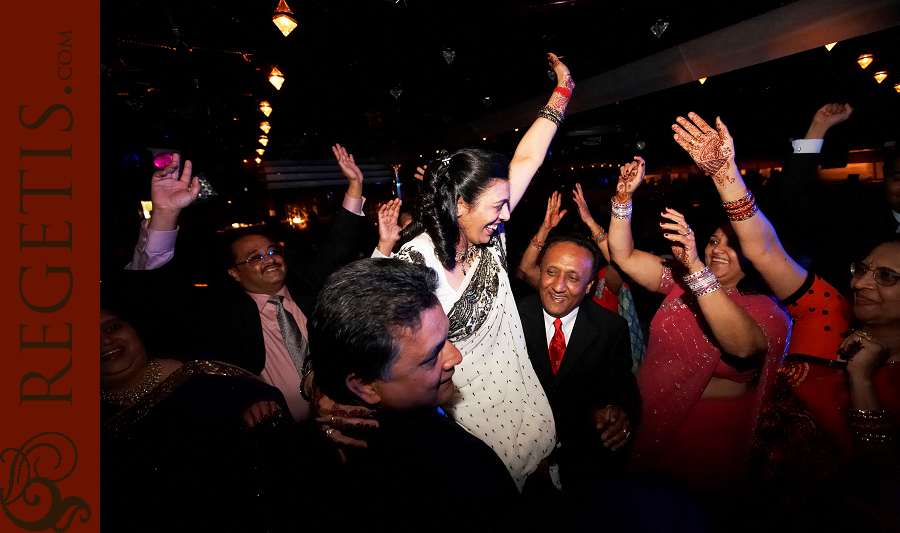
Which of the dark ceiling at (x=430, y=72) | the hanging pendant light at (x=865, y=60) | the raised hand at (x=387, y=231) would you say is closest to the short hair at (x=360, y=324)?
the raised hand at (x=387, y=231)

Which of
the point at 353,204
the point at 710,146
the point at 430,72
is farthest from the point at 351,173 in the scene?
the point at 430,72

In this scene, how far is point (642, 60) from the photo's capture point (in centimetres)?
490

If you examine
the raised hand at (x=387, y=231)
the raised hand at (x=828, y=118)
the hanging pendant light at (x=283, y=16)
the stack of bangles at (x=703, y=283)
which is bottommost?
the stack of bangles at (x=703, y=283)

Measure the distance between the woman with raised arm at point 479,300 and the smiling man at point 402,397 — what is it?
1.28ft

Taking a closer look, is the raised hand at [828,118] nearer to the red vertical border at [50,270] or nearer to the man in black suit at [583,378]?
the man in black suit at [583,378]

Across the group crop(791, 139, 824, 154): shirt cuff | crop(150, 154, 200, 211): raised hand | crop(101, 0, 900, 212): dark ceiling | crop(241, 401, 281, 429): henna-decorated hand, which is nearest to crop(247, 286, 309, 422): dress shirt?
crop(150, 154, 200, 211): raised hand

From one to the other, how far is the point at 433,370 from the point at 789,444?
1778 millimetres

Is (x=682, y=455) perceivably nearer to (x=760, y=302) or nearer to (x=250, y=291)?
(x=760, y=302)

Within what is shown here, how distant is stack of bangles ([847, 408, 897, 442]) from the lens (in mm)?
1270

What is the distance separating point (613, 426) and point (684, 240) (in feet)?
3.02

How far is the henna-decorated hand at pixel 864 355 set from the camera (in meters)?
1.33

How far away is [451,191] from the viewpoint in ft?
4.95

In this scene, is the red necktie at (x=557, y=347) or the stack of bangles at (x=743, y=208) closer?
the stack of bangles at (x=743, y=208)

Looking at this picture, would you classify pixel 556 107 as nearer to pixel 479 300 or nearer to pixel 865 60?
pixel 479 300
